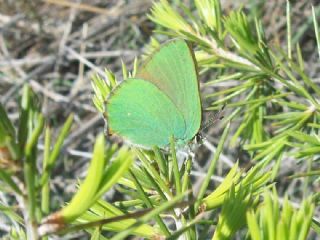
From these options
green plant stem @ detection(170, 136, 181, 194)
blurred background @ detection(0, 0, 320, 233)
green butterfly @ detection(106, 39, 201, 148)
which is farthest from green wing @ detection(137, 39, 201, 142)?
blurred background @ detection(0, 0, 320, 233)

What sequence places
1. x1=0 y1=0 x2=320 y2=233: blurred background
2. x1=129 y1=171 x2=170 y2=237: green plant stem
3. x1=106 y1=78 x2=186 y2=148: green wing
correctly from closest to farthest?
x1=129 y1=171 x2=170 y2=237: green plant stem < x1=106 y1=78 x2=186 y2=148: green wing < x1=0 y1=0 x2=320 y2=233: blurred background

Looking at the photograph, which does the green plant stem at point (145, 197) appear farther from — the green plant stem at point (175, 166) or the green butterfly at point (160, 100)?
the green butterfly at point (160, 100)

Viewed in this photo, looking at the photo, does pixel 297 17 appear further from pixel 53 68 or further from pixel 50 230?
pixel 50 230

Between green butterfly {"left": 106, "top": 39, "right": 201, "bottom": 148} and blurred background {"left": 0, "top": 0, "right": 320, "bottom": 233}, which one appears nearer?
green butterfly {"left": 106, "top": 39, "right": 201, "bottom": 148}

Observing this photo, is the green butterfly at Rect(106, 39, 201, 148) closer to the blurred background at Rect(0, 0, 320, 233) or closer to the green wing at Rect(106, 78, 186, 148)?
the green wing at Rect(106, 78, 186, 148)

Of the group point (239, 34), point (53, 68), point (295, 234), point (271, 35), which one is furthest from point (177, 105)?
point (53, 68)

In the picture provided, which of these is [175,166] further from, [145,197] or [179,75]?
[179,75]

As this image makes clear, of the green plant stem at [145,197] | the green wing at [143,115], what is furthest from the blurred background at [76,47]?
the green plant stem at [145,197]

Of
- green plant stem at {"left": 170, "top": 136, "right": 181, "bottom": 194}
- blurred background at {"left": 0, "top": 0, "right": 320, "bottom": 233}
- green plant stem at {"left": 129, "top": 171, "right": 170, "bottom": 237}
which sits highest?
green plant stem at {"left": 170, "top": 136, "right": 181, "bottom": 194}
